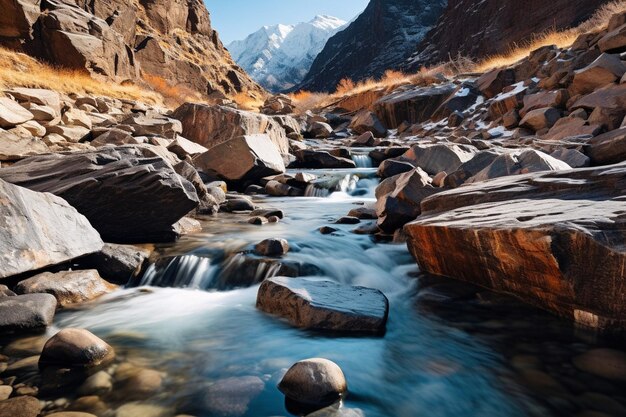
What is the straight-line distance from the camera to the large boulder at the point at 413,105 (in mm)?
17516

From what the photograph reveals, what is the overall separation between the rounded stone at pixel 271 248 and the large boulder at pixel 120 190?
3.31 feet

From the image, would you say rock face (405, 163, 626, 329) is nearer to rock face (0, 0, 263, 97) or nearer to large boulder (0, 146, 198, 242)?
large boulder (0, 146, 198, 242)

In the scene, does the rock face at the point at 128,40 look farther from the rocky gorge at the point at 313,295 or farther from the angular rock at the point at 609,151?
the angular rock at the point at 609,151

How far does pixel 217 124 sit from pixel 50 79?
6326 millimetres

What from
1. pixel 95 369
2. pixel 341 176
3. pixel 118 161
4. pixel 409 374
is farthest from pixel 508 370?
pixel 341 176

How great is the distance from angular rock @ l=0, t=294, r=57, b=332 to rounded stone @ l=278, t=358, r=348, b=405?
1.87 meters

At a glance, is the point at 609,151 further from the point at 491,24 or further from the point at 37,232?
the point at 491,24

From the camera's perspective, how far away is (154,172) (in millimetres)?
4727

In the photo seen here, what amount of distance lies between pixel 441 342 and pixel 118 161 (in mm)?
4085

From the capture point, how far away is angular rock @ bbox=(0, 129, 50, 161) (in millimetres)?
6562

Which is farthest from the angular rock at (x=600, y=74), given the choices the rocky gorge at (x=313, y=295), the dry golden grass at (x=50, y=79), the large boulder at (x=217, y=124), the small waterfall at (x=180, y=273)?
the dry golden grass at (x=50, y=79)

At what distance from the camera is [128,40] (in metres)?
25.5

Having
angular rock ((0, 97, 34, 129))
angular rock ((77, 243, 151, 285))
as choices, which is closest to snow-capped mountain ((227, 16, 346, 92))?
angular rock ((0, 97, 34, 129))

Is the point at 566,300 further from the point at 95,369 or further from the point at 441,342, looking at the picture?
the point at 95,369
